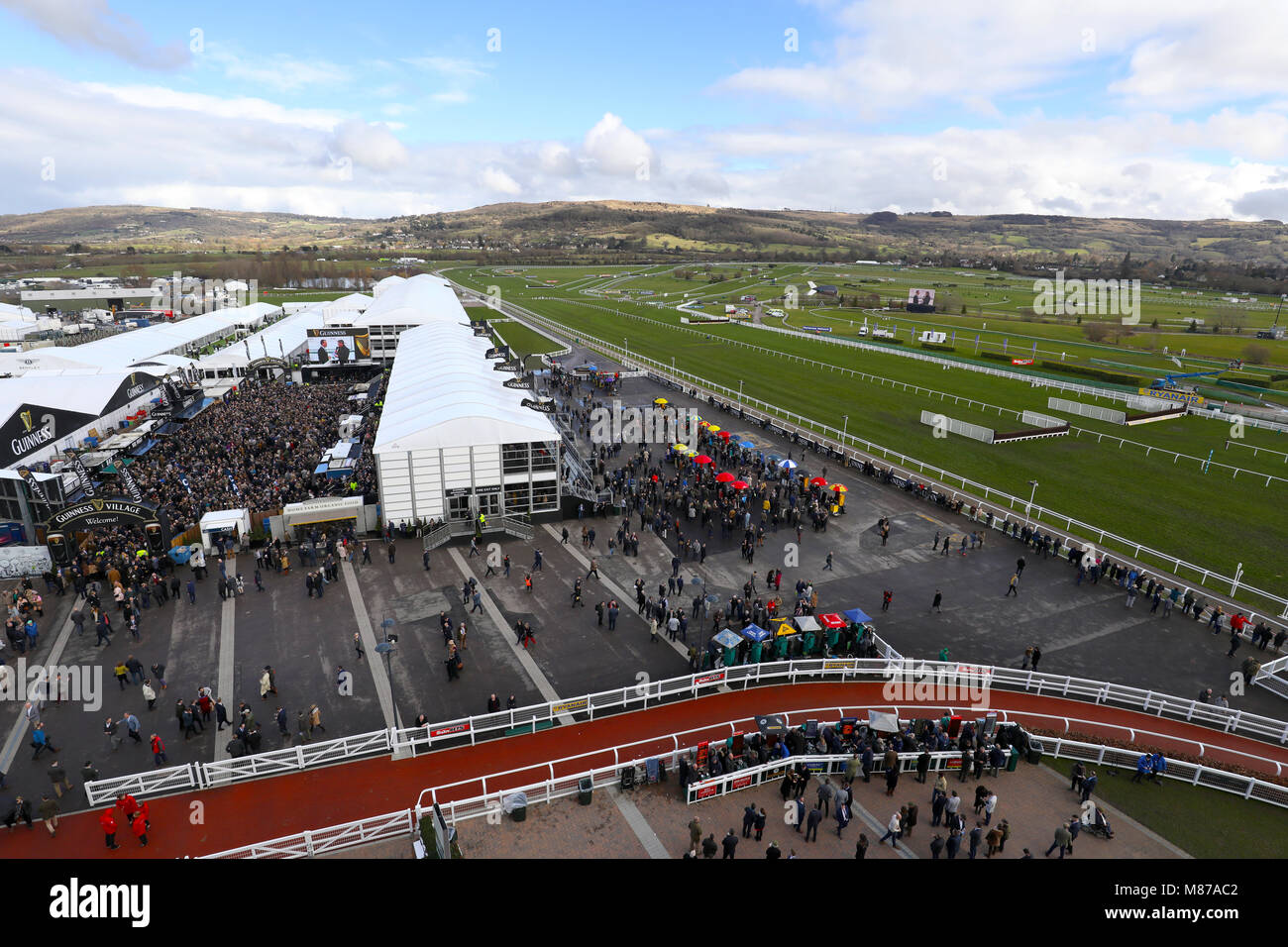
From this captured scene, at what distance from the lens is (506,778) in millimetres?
15945

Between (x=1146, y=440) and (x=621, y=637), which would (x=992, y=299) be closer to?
(x=1146, y=440)

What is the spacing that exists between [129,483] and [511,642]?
24.1 meters

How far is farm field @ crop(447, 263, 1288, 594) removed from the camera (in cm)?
3219

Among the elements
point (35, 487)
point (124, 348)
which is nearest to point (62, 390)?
point (35, 487)

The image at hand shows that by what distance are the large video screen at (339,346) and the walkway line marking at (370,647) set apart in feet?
142

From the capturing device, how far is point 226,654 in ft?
68.5

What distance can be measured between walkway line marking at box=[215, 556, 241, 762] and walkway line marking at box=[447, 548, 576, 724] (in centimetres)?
797

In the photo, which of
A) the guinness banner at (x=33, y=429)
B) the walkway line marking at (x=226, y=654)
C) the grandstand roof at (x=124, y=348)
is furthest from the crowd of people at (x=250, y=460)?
the grandstand roof at (x=124, y=348)

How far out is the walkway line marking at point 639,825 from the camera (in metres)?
13.6

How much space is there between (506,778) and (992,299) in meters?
151

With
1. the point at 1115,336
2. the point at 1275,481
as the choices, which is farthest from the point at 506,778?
the point at 1115,336

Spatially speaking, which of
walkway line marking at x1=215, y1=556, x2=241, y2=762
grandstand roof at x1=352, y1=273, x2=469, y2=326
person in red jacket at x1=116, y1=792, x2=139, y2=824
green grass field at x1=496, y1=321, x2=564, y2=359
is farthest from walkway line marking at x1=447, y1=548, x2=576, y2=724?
green grass field at x1=496, y1=321, x2=564, y2=359

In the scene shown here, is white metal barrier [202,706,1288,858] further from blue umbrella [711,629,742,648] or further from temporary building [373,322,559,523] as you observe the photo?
temporary building [373,322,559,523]

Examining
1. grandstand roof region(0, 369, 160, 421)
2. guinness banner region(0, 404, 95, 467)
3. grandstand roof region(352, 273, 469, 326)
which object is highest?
grandstand roof region(352, 273, 469, 326)
